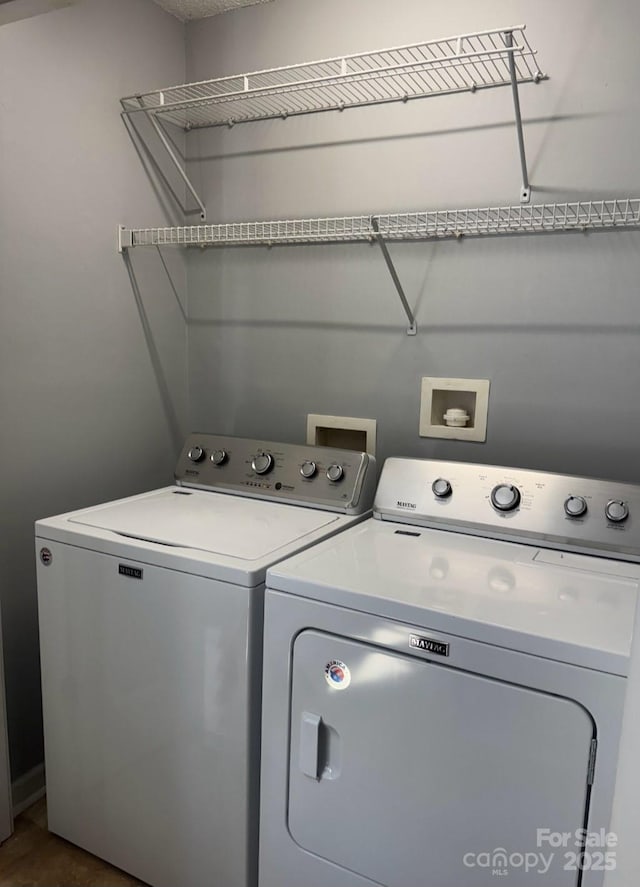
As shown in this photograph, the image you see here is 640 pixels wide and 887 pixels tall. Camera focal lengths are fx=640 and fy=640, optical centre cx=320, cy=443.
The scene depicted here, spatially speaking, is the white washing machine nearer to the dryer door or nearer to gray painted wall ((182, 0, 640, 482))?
the dryer door

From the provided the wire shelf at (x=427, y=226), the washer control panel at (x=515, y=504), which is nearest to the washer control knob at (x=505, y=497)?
the washer control panel at (x=515, y=504)

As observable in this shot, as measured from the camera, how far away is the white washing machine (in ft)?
3.65

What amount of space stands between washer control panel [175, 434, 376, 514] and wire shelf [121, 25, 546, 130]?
104cm

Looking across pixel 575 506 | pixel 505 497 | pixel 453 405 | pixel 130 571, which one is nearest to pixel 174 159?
pixel 453 405

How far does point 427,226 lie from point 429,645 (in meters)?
1.29

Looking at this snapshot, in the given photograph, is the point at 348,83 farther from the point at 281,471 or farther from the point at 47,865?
the point at 47,865

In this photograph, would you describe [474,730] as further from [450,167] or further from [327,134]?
[327,134]

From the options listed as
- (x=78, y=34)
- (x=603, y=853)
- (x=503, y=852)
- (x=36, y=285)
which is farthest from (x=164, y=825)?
(x=78, y=34)

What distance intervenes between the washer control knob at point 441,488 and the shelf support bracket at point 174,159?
137cm

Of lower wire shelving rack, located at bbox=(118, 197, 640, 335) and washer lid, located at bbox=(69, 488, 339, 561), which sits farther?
lower wire shelving rack, located at bbox=(118, 197, 640, 335)

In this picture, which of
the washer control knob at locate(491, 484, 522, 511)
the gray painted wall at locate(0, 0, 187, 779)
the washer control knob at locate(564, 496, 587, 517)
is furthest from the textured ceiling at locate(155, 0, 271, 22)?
the washer control knob at locate(564, 496, 587, 517)

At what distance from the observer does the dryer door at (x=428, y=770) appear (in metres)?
1.13

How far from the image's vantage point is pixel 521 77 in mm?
1812

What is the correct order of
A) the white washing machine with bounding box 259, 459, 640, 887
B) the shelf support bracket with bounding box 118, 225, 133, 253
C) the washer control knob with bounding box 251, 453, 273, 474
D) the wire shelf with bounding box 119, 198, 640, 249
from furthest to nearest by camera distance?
the shelf support bracket with bounding box 118, 225, 133, 253 < the washer control knob with bounding box 251, 453, 273, 474 < the wire shelf with bounding box 119, 198, 640, 249 < the white washing machine with bounding box 259, 459, 640, 887
